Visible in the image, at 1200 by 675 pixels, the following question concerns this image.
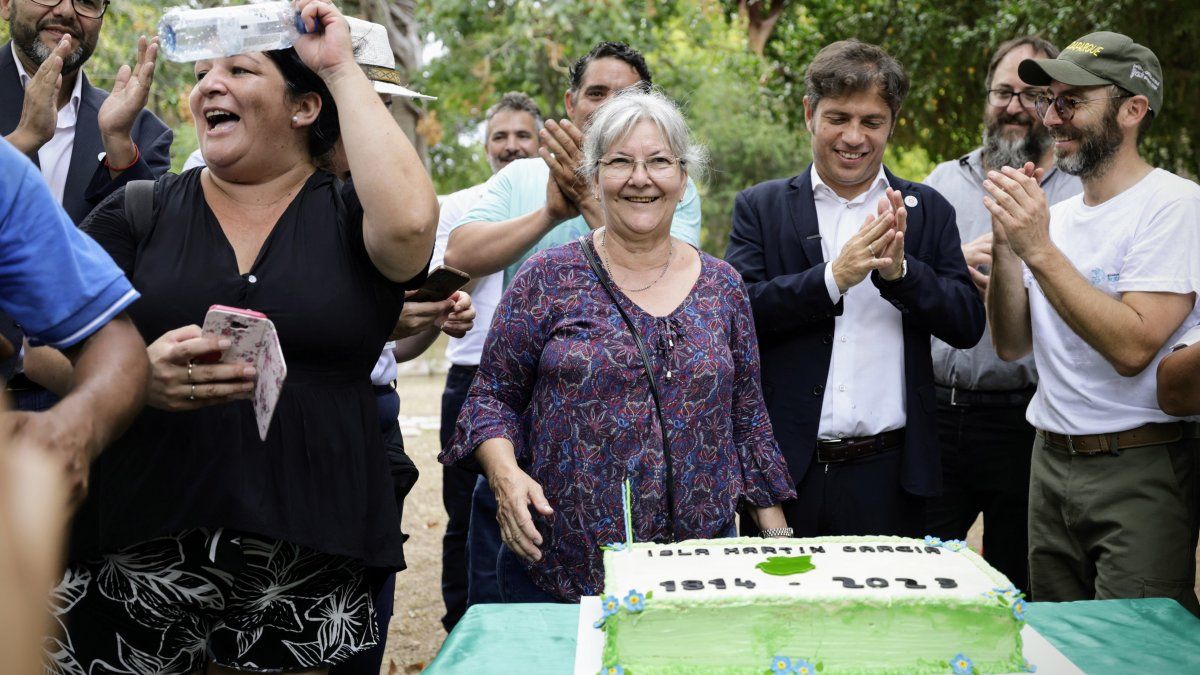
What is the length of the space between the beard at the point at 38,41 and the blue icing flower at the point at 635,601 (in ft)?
8.35

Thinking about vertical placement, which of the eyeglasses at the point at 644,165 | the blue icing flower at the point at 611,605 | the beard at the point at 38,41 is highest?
the beard at the point at 38,41

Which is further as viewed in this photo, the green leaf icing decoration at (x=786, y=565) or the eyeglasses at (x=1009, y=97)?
the eyeglasses at (x=1009, y=97)

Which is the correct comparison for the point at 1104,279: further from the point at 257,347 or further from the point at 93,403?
the point at 93,403

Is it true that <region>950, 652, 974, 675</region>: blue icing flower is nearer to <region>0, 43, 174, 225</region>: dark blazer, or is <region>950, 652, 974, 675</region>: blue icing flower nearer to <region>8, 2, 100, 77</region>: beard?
<region>0, 43, 174, 225</region>: dark blazer

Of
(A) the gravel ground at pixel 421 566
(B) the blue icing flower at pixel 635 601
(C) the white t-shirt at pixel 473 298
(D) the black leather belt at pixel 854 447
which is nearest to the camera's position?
(B) the blue icing flower at pixel 635 601

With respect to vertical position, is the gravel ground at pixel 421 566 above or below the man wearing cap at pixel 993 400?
below

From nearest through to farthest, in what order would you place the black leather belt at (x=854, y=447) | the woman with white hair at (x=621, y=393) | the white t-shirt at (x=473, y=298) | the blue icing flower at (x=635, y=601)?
1. the blue icing flower at (x=635, y=601)
2. the woman with white hair at (x=621, y=393)
3. the black leather belt at (x=854, y=447)
4. the white t-shirt at (x=473, y=298)

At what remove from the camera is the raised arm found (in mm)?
2307

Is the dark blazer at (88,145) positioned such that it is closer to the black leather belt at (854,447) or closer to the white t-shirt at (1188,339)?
the black leather belt at (854,447)

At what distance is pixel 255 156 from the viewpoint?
96.1 inches

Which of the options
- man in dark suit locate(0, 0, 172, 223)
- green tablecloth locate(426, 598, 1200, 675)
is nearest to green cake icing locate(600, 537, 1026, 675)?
green tablecloth locate(426, 598, 1200, 675)

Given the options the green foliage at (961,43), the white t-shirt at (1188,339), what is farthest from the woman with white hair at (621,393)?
the green foliage at (961,43)

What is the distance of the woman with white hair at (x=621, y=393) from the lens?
2770 millimetres

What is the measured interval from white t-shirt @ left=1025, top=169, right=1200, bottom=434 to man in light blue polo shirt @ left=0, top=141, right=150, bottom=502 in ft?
8.87
